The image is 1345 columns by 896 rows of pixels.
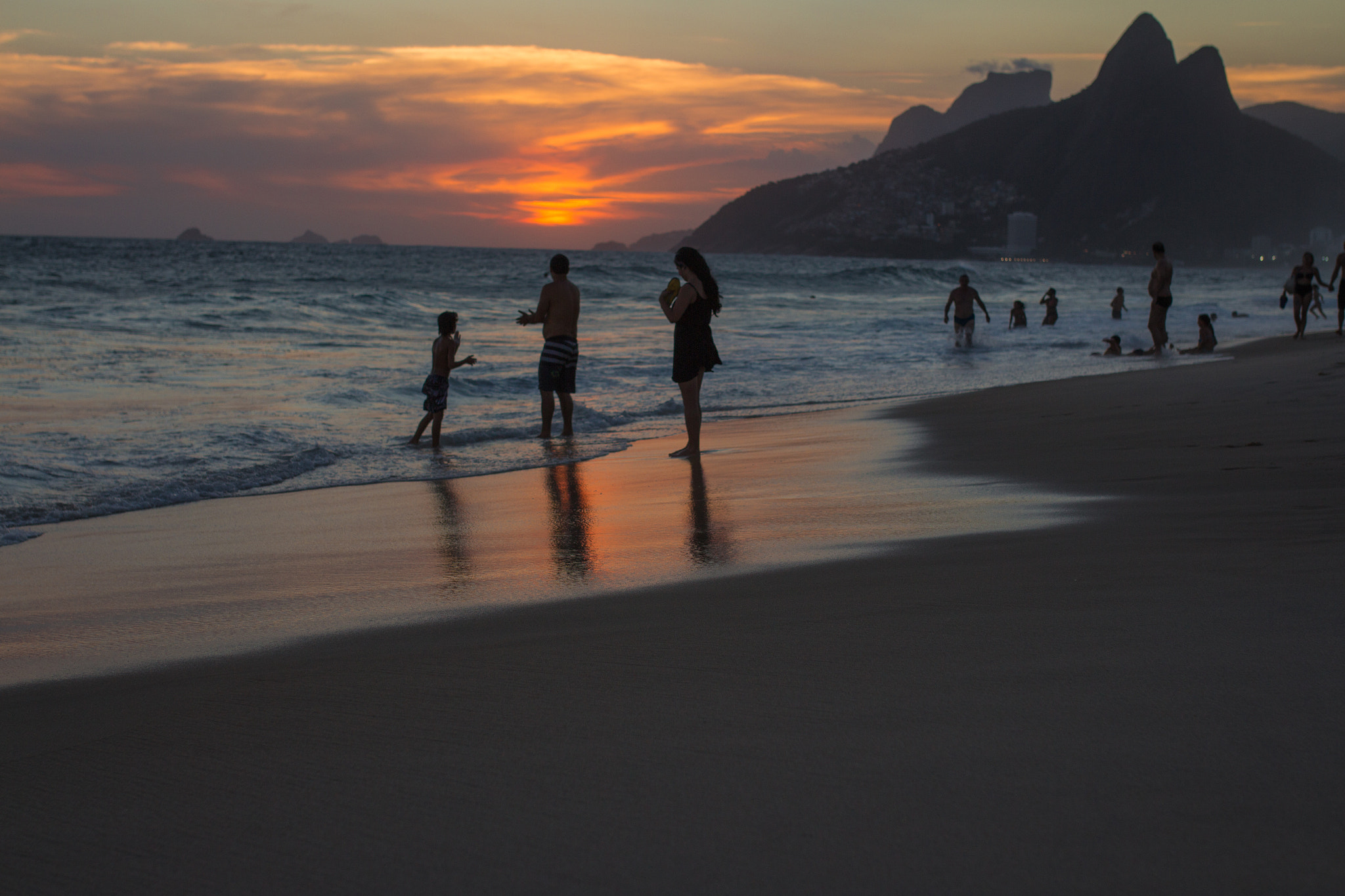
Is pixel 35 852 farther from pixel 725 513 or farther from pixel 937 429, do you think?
pixel 937 429

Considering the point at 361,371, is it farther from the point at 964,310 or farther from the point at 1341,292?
the point at 1341,292

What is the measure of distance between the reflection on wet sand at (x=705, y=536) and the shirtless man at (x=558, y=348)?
13.8ft

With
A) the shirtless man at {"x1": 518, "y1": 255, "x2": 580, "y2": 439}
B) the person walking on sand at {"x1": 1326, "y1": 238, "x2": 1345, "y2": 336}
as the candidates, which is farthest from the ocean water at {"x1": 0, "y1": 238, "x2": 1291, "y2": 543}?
the person walking on sand at {"x1": 1326, "y1": 238, "x2": 1345, "y2": 336}

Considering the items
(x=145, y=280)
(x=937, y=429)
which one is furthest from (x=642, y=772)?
(x=145, y=280)

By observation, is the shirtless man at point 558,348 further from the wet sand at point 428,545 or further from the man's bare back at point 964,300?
the man's bare back at point 964,300

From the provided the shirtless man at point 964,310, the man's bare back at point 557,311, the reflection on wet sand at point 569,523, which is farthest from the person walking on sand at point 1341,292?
the reflection on wet sand at point 569,523

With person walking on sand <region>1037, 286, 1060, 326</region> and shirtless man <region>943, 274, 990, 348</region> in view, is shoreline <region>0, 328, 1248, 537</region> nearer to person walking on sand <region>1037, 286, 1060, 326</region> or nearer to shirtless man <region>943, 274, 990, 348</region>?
shirtless man <region>943, 274, 990, 348</region>

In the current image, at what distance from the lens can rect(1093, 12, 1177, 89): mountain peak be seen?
17562 cm

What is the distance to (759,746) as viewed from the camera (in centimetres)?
174

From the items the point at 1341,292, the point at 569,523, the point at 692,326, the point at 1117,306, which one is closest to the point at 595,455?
the point at 692,326

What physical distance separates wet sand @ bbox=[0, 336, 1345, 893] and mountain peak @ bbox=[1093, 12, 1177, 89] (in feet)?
655

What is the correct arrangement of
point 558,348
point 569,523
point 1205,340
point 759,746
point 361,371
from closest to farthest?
point 759,746
point 569,523
point 558,348
point 361,371
point 1205,340

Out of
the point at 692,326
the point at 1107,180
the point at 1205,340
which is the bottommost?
the point at 1205,340

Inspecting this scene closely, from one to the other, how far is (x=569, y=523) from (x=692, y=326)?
343 cm
